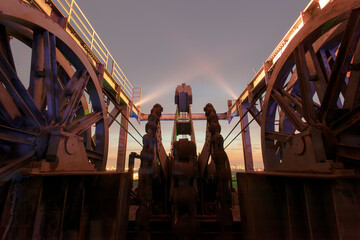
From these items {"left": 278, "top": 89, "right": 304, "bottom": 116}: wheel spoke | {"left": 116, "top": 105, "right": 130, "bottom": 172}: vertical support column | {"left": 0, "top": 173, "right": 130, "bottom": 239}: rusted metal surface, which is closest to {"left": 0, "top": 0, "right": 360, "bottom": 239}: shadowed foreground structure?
{"left": 0, "top": 173, "right": 130, "bottom": 239}: rusted metal surface

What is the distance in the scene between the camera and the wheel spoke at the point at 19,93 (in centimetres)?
341

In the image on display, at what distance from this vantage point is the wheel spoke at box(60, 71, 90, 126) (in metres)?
4.17

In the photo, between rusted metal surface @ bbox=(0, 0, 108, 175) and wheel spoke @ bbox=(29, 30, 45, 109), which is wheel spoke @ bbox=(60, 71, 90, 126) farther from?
wheel spoke @ bbox=(29, 30, 45, 109)

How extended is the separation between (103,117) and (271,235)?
560 cm

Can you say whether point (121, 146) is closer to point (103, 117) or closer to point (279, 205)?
point (103, 117)

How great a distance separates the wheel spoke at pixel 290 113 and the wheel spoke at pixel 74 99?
5440 millimetres

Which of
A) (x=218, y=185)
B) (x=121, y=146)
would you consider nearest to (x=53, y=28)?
(x=218, y=185)

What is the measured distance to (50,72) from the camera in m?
4.04

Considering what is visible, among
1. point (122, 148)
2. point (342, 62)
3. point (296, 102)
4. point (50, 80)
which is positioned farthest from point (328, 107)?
point (122, 148)

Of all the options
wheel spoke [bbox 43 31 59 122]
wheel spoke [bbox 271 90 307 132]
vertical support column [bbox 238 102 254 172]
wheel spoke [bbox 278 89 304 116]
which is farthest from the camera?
vertical support column [bbox 238 102 254 172]

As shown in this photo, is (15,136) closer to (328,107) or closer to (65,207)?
(65,207)

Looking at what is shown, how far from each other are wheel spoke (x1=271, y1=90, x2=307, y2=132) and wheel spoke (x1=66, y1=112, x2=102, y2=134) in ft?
17.3

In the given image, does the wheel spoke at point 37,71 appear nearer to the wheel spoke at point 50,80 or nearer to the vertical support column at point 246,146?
the wheel spoke at point 50,80

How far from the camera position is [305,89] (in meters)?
3.96
